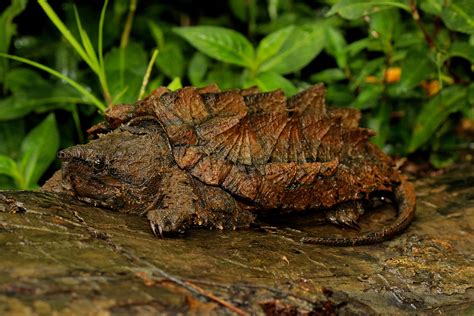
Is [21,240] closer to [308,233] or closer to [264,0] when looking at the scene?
[308,233]

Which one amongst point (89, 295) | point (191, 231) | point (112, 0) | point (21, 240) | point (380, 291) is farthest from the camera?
point (112, 0)

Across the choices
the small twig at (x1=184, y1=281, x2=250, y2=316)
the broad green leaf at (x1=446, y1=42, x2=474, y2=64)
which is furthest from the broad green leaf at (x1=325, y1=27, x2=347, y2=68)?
the small twig at (x1=184, y1=281, x2=250, y2=316)

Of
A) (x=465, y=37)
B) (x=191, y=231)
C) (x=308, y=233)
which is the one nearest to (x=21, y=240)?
(x=191, y=231)

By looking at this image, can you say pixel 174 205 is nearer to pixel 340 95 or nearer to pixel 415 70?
pixel 415 70

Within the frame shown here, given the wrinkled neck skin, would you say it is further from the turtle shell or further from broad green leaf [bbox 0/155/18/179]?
broad green leaf [bbox 0/155/18/179]

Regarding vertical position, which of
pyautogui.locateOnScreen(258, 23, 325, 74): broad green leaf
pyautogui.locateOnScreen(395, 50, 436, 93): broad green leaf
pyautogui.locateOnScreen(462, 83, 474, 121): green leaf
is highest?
pyautogui.locateOnScreen(258, 23, 325, 74): broad green leaf

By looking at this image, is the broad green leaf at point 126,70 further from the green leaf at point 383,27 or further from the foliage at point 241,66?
the green leaf at point 383,27

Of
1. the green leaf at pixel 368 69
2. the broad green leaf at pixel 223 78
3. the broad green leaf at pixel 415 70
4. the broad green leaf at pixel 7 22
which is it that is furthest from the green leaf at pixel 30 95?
the broad green leaf at pixel 415 70
